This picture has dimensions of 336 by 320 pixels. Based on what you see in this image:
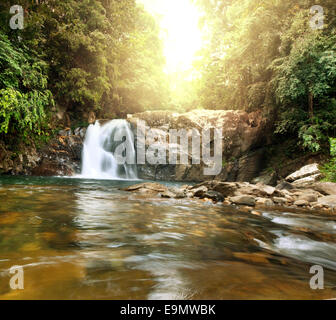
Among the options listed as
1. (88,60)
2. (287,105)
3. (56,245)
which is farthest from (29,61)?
(287,105)

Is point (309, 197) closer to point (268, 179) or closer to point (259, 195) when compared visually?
point (259, 195)

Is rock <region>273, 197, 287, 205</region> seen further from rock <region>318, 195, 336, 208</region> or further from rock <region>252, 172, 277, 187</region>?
rock <region>252, 172, 277, 187</region>

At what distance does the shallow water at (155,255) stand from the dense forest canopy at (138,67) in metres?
5.75

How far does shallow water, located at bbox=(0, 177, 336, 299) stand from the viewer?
105cm

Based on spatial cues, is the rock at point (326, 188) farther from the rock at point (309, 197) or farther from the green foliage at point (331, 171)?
the green foliage at point (331, 171)

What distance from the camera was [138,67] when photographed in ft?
52.1

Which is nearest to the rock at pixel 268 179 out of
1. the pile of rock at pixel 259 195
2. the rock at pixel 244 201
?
the pile of rock at pixel 259 195

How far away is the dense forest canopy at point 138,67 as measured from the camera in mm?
7355

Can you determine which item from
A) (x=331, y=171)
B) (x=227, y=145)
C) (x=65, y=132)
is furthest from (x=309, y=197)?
(x=65, y=132)

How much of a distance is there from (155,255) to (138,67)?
1624 cm

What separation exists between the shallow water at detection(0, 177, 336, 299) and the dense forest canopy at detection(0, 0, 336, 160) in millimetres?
5750

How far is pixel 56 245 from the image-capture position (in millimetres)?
1576

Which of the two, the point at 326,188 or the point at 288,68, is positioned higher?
the point at 288,68
